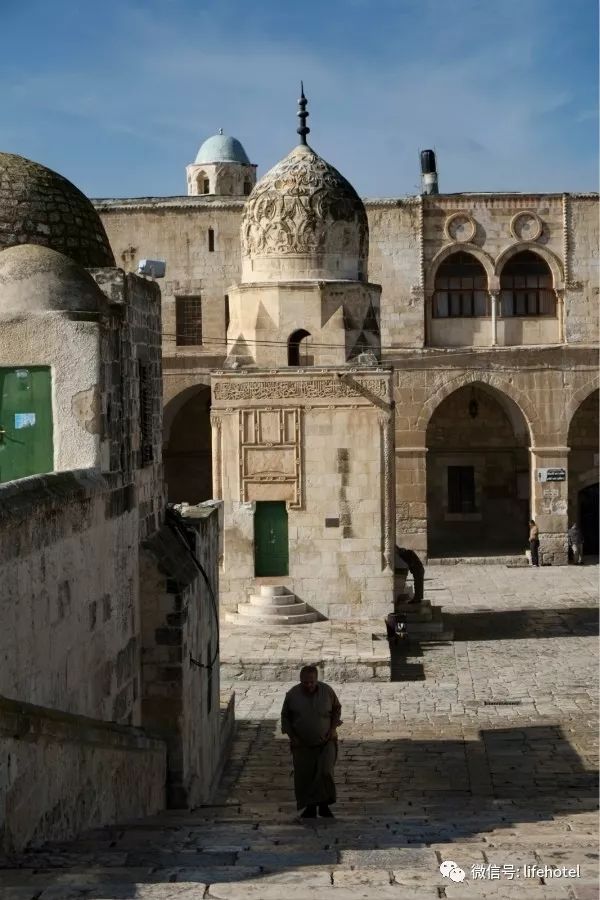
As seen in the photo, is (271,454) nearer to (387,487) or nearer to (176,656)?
(387,487)

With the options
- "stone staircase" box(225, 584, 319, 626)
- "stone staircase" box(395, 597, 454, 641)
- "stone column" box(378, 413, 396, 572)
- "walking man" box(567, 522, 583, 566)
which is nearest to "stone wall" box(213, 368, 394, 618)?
"stone column" box(378, 413, 396, 572)

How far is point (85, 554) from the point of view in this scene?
302 inches

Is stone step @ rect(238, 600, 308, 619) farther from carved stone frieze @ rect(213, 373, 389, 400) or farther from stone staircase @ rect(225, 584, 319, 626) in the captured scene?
carved stone frieze @ rect(213, 373, 389, 400)

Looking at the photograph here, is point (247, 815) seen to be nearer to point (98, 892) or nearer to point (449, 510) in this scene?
point (98, 892)

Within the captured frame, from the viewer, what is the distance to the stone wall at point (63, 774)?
550 cm

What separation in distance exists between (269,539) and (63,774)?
1180 centimetres

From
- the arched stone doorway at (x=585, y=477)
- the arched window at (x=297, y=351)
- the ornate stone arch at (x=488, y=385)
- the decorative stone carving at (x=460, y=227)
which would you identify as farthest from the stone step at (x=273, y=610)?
the arched stone doorway at (x=585, y=477)

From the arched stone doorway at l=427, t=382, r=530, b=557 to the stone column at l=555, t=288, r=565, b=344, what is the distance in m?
2.57

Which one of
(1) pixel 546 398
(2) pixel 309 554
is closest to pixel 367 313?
(2) pixel 309 554

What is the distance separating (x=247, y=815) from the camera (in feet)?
29.1

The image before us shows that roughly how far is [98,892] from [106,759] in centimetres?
268

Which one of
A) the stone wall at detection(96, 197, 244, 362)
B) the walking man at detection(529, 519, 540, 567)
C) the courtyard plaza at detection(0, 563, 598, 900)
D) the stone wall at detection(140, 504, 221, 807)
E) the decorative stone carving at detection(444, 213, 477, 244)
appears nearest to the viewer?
the courtyard plaza at detection(0, 563, 598, 900)

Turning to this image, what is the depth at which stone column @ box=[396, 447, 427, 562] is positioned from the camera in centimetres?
2634

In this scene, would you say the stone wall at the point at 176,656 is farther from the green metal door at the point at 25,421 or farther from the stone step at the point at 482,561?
the stone step at the point at 482,561
